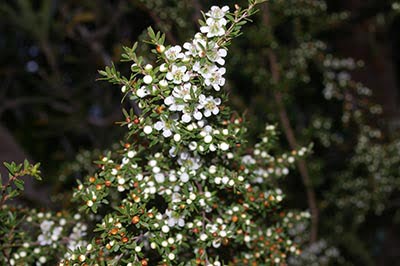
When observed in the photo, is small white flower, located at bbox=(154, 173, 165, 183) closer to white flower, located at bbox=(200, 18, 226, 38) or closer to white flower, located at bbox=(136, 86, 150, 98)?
white flower, located at bbox=(136, 86, 150, 98)

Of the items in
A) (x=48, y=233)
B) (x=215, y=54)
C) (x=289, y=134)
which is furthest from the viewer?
(x=289, y=134)

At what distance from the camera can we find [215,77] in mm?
1001

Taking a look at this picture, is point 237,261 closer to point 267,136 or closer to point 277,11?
point 267,136

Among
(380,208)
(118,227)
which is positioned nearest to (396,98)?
(380,208)

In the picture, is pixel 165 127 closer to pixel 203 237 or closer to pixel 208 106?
pixel 208 106

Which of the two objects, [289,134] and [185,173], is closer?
[185,173]

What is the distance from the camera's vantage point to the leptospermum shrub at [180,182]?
1.00 metres

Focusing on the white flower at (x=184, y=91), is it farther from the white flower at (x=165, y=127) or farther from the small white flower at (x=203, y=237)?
the small white flower at (x=203, y=237)

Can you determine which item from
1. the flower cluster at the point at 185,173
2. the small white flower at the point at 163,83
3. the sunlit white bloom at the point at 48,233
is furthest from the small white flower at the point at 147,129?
the sunlit white bloom at the point at 48,233

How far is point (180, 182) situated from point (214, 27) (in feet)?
1.24

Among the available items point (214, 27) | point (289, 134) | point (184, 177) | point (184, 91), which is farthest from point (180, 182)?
point (289, 134)

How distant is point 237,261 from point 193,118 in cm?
52

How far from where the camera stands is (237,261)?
4.58 ft

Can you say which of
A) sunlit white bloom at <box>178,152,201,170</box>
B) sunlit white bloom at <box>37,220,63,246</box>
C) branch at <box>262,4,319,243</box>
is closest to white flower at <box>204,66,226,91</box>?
sunlit white bloom at <box>178,152,201,170</box>
